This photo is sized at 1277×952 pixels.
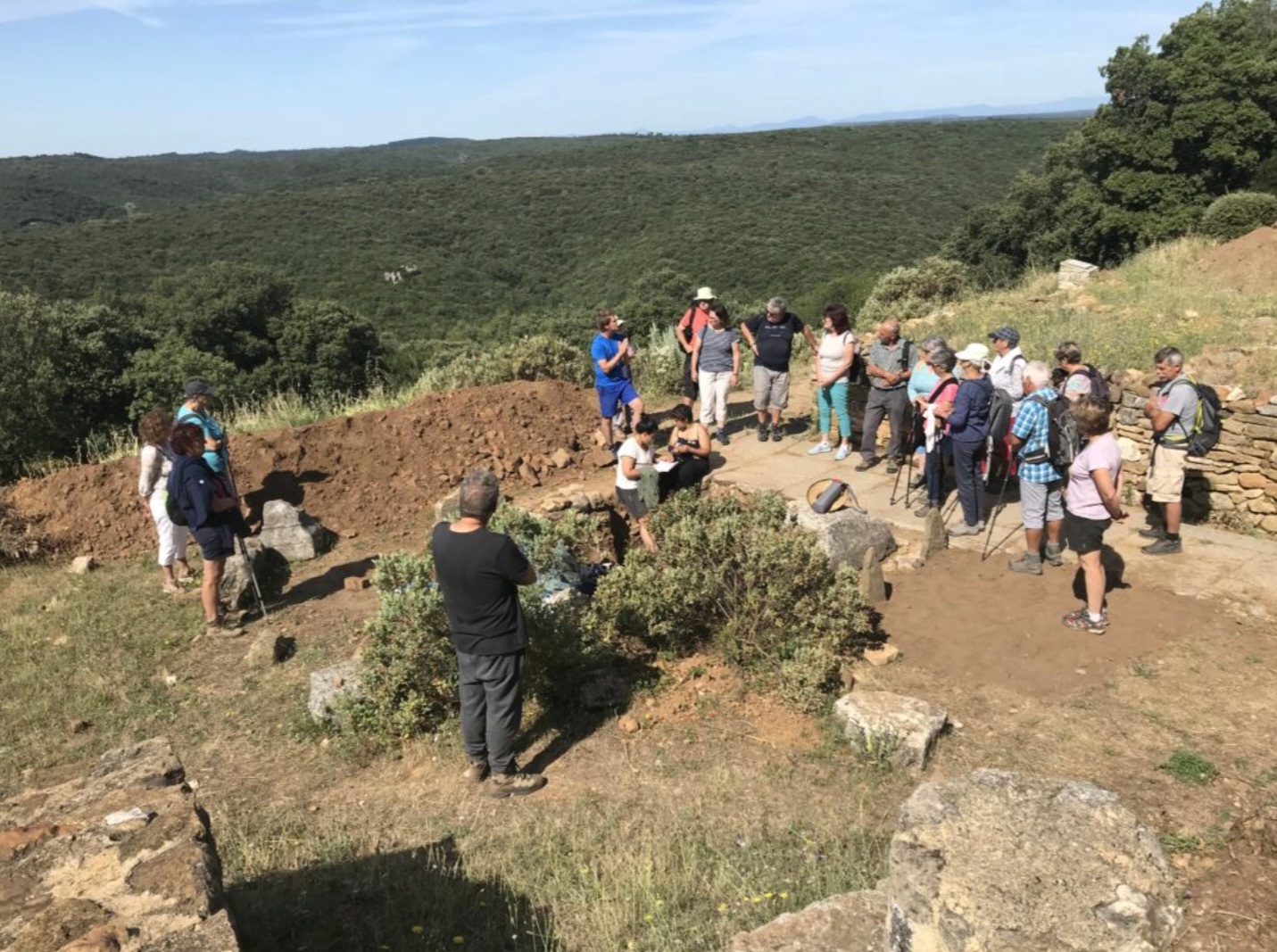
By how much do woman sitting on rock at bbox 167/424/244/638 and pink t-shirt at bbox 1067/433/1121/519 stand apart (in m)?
5.98

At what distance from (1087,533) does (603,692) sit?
10.4ft

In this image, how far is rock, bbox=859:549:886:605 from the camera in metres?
6.06

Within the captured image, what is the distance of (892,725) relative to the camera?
4.54 meters

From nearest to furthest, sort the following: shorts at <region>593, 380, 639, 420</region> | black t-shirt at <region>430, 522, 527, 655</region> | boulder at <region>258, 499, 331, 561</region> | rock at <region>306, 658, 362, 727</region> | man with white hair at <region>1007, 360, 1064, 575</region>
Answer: black t-shirt at <region>430, 522, 527, 655</region>
rock at <region>306, 658, 362, 727</region>
man with white hair at <region>1007, 360, 1064, 575</region>
boulder at <region>258, 499, 331, 561</region>
shorts at <region>593, 380, 639, 420</region>

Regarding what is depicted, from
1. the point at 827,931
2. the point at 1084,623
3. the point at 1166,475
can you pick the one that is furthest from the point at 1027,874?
the point at 1166,475

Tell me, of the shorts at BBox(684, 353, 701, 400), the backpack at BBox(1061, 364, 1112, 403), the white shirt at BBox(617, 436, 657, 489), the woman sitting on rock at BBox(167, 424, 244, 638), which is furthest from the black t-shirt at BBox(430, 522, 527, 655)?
the shorts at BBox(684, 353, 701, 400)

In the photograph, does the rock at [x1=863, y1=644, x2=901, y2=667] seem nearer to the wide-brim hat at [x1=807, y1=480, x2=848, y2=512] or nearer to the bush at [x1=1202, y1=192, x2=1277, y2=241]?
the wide-brim hat at [x1=807, y1=480, x2=848, y2=512]

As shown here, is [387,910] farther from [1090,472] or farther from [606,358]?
[606,358]

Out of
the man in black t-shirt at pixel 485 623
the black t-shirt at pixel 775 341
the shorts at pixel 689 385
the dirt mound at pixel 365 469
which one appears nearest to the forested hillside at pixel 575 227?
the shorts at pixel 689 385

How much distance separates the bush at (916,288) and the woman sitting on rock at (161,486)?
1437cm

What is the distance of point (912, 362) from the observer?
791cm

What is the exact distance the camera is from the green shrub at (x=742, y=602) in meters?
5.39

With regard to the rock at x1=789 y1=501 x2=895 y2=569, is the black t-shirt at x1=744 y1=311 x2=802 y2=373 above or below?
above

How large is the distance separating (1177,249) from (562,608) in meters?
17.6
